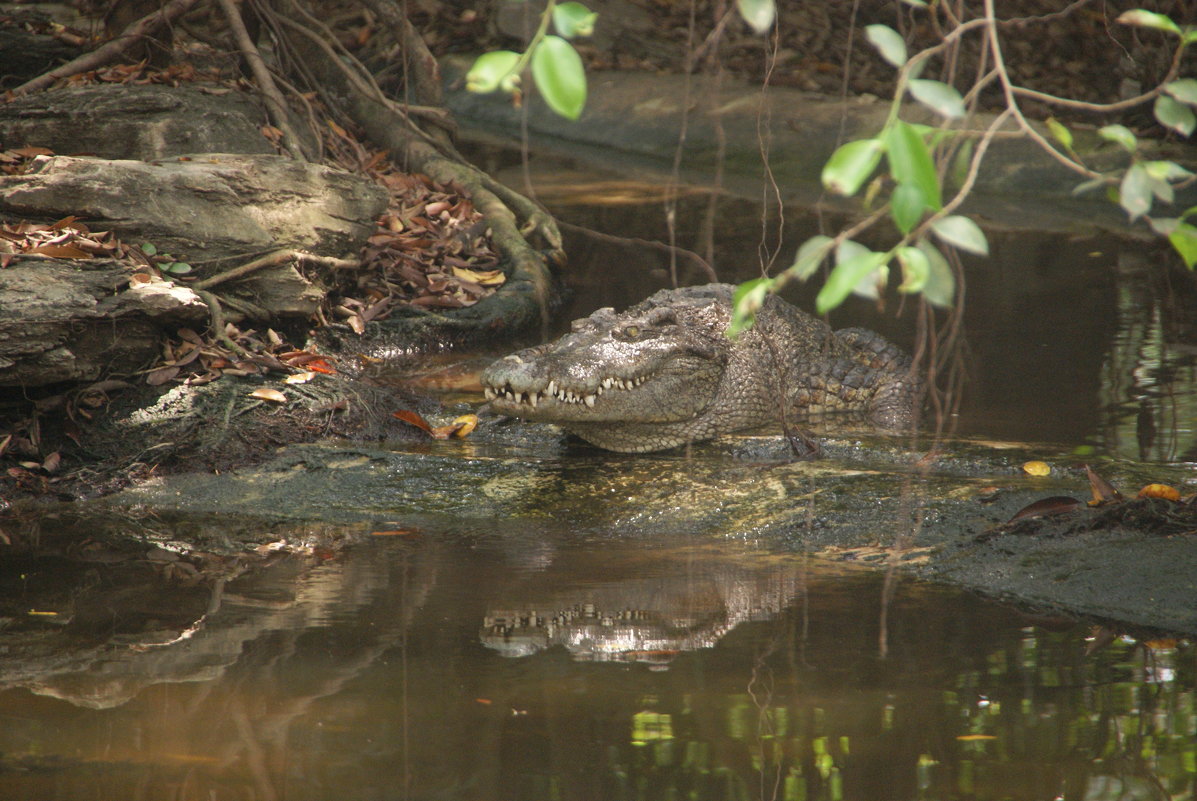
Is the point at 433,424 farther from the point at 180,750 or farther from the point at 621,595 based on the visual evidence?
the point at 180,750

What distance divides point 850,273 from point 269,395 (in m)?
4.32

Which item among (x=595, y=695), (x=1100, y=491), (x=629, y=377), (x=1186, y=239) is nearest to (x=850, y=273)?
(x=1186, y=239)

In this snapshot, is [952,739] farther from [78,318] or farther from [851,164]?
[78,318]

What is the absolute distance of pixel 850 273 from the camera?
141 centimetres

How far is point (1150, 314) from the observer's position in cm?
706

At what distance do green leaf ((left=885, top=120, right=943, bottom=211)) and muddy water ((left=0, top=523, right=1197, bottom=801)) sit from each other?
1.51 metres

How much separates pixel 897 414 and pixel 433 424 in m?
2.34

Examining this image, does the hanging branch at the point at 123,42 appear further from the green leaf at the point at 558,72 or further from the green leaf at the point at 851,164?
the green leaf at the point at 851,164

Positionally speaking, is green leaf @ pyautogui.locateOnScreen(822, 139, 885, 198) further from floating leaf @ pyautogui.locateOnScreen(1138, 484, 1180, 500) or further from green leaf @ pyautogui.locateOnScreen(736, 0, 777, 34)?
floating leaf @ pyautogui.locateOnScreen(1138, 484, 1180, 500)

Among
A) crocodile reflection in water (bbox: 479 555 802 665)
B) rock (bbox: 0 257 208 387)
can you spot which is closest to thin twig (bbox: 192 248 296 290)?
rock (bbox: 0 257 208 387)

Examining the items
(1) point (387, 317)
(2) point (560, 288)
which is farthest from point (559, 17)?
(2) point (560, 288)

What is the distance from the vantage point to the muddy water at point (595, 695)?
252cm

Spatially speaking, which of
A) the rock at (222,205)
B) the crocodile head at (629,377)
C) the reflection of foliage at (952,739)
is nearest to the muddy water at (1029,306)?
the crocodile head at (629,377)

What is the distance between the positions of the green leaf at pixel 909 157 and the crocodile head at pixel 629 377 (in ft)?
10.8
